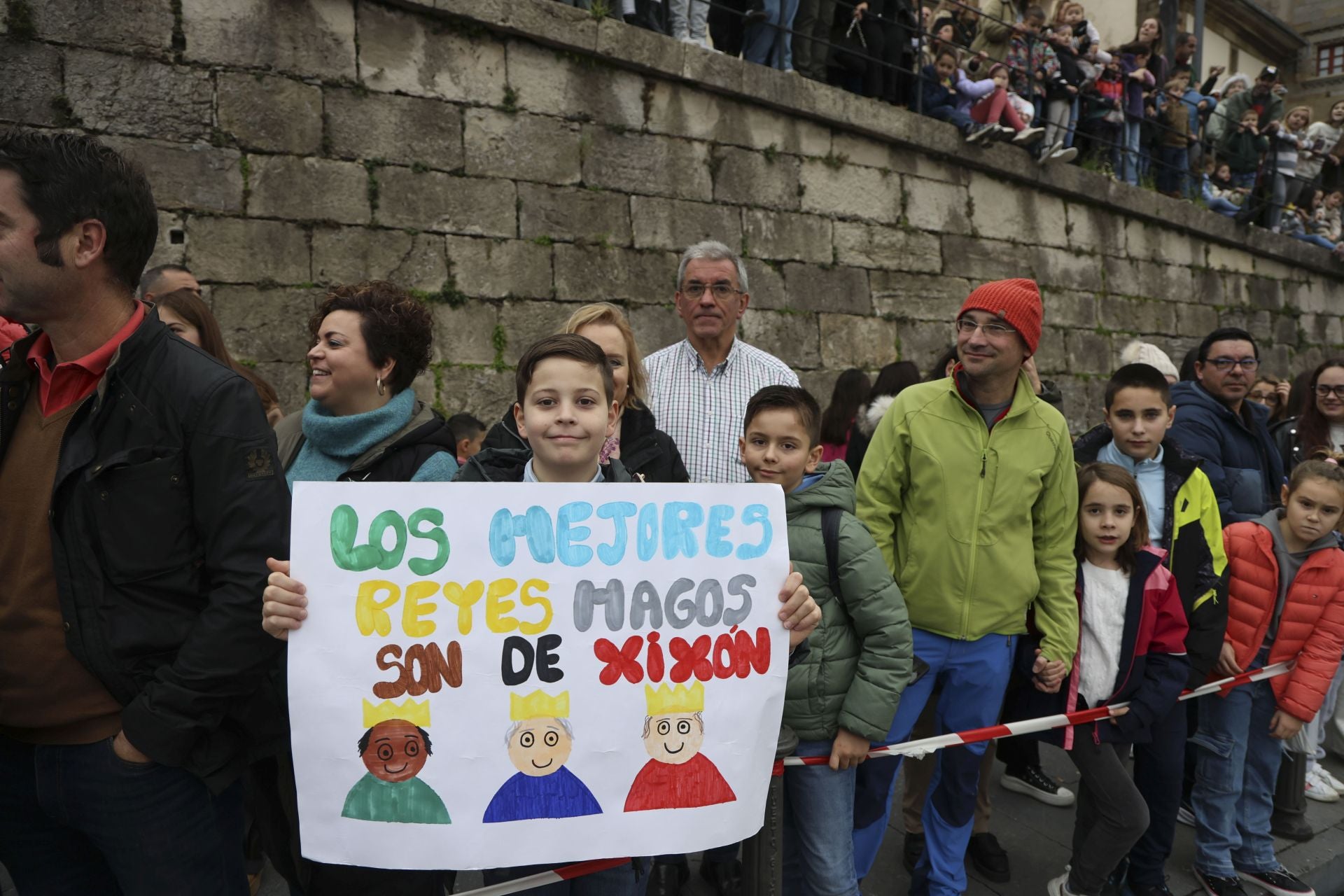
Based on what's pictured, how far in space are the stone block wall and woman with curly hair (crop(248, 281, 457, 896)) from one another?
10.3ft

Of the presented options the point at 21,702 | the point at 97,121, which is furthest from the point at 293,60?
the point at 21,702

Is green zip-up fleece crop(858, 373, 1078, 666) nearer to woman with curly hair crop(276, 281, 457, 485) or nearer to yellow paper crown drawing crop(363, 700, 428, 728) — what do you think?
woman with curly hair crop(276, 281, 457, 485)

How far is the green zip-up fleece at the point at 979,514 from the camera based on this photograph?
272 centimetres

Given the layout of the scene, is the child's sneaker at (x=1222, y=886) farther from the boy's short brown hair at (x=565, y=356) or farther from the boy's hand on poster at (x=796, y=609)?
the boy's short brown hair at (x=565, y=356)

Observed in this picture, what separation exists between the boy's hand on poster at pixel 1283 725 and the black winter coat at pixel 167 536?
348 centimetres

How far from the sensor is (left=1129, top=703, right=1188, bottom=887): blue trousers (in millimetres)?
2930

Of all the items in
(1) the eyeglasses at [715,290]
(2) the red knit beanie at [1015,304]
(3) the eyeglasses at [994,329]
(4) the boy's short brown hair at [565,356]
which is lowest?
(4) the boy's short brown hair at [565,356]

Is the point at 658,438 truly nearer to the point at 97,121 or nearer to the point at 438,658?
the point at 438,658

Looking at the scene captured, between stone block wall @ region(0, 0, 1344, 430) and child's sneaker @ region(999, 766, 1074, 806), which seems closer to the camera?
child's sneaker @ region(999, 766, 1074, 806)

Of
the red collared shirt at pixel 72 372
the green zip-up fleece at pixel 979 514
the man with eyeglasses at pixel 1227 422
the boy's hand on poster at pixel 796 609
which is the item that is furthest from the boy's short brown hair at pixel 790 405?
the man with eyeglasses at pixel 1227 422

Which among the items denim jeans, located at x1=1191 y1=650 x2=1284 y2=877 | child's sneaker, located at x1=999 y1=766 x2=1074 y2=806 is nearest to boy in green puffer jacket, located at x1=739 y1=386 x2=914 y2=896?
denim jeans, located at x1=1191 y1=650 x2=1284 y2=877

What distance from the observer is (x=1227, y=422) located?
394 centimetres

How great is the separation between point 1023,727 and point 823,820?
2.58 feet

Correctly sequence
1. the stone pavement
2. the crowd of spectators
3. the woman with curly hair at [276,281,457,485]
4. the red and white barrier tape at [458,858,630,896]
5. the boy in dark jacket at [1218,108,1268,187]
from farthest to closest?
the boy in dark jacket at [1218,108,1268,187] → the crowd of spectators → the stone pavement → the woman with curly hair at [276,281,457,485] → the red and white barrier tape at [458,858,630,896]
